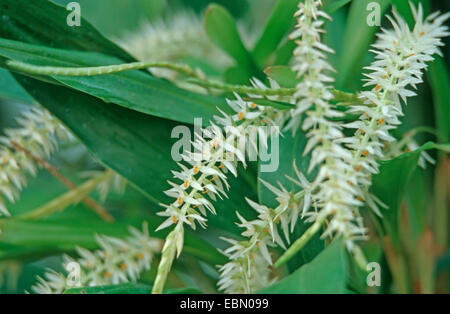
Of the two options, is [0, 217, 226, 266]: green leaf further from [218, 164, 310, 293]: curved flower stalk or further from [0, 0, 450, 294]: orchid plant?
[218, 164, 310, 293]: curved flower stalk

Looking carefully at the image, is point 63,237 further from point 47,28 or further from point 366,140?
point 366,140

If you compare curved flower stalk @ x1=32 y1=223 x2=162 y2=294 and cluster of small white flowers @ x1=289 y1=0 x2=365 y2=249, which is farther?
curved flower stalk @ x1=32 y1=223 x2=162 y2=294

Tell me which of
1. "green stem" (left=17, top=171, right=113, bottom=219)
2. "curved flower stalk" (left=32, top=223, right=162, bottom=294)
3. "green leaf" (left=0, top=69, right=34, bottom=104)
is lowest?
"curved flower stalk" (left=32, top=223, right=162, bottom=294)

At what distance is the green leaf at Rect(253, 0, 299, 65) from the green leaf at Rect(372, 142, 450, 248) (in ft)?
0.59

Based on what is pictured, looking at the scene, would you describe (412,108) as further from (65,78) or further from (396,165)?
(65,78)

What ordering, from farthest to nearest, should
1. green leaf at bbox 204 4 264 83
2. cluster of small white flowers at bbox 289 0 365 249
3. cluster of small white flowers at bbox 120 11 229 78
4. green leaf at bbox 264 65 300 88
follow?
cluster of small white flowers at bbox 120 11 229 78 < green leaf at bbox 204 4 264 83 < green leaf at bbox 264 65 300 88 < cluster of small white flowers at bbox 289 0 365 249

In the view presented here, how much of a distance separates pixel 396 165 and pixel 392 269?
15 cm

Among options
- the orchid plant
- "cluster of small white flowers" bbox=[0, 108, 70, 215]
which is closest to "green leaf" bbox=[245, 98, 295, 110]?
the orchid plant

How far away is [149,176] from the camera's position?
44 centimetres

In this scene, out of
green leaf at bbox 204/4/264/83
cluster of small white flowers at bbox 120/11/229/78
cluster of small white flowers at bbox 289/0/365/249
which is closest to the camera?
cluster of small white flowers at bbox 289/0/365/249

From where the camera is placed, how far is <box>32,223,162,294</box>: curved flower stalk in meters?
0.40

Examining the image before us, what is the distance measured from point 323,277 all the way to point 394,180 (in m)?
0.13
